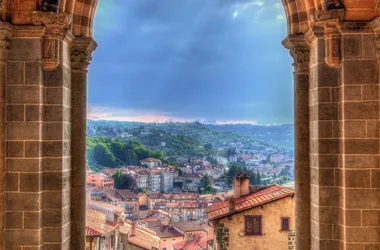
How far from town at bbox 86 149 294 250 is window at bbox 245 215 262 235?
0.08ft

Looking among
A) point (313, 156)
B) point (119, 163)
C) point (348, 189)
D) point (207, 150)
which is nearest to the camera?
point (348, 189)

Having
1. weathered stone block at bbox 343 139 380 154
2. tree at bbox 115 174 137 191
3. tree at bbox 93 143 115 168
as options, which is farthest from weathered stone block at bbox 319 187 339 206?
tree at bbox 115 174 137 191

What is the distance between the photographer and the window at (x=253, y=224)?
32.5 ft

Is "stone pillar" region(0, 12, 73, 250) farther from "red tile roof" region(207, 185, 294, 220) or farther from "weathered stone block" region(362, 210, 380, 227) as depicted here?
"red tile roof" region(207, 185, 294, 220)

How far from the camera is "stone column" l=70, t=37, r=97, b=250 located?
14.9 ft

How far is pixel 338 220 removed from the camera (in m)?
4.18

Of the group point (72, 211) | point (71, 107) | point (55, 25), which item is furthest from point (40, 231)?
point (55, 25)

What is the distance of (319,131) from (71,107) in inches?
106

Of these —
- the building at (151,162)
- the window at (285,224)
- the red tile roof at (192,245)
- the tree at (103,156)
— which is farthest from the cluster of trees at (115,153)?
the window at (285,224)

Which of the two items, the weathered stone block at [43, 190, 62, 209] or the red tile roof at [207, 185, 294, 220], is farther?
the red tile roof at [207, 185, 294, 220]

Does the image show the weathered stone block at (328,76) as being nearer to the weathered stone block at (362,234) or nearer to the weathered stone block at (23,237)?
the weathered stone block at (362,234)

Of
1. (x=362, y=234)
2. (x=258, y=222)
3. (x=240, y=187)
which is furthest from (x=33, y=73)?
(x=240, y=187)

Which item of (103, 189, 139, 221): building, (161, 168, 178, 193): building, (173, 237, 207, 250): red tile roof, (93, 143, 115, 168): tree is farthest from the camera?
(173, 237, 207, 250): red tile roof

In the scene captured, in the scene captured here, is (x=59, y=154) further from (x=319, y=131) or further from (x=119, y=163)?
(x=119, y=163)
